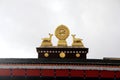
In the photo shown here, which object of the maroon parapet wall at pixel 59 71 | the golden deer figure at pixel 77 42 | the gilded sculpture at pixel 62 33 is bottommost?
the maroon parapet wall at pixel 59 71

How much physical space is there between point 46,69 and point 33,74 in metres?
1.82

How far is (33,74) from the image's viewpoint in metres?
36.3

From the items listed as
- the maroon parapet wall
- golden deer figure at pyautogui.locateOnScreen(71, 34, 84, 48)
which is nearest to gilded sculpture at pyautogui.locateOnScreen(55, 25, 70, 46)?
golden deer figure at pyautogui.locateOnScreen(71, 34, 84, 48)

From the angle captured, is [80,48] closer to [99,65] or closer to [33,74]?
[99,65]

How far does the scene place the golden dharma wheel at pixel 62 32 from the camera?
41781 mm

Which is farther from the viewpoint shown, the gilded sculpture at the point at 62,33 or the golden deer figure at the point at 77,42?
the gilded sculpture at the point at 62,33

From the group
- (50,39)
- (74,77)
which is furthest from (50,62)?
(50,39)

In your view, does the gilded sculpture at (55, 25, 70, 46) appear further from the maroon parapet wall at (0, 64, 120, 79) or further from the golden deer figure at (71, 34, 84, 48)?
the maroon parapet wall at (0, 64, 120, 79)

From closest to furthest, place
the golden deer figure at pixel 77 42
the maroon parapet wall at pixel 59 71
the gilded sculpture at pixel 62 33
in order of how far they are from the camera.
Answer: the maroon parapet wall at pixel 59 71 → the golden deer figure at pixel 77 42 → the gilded sculpture at pixel 62 33

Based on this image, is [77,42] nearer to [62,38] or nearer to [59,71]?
[62,38]

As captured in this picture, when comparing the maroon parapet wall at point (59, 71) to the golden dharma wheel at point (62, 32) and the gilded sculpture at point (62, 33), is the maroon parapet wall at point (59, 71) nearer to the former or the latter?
the gilded sculpture at point (62, 33)

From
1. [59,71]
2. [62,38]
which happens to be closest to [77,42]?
[62,38]

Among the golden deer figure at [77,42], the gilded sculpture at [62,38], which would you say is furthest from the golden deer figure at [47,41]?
the golden deer figure at [77,42]

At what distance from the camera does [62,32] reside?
42.0 metres
